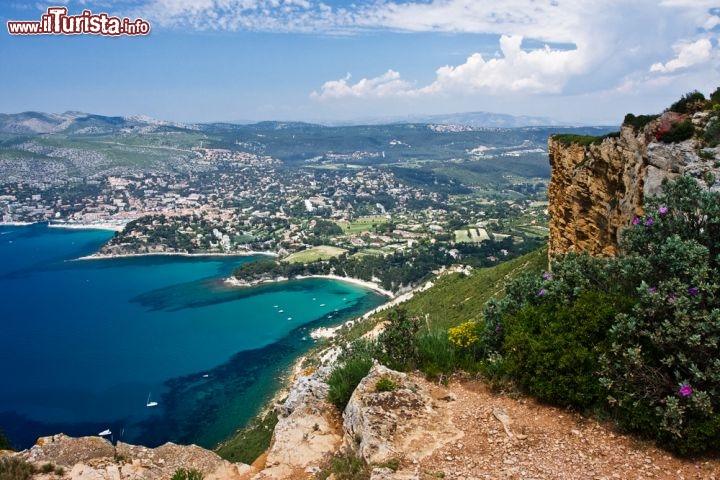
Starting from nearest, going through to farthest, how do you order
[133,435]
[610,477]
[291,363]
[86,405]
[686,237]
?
[610,477], [686,237], [133,435], [86,405], [291,363]

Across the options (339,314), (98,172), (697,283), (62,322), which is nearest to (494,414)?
(697,283)

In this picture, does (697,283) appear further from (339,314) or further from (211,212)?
(211,212)

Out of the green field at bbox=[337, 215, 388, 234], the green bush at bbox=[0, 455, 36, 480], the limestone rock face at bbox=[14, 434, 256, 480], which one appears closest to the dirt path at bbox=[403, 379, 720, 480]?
the limestone rock face at bbox=[14, 434, 256, 480]

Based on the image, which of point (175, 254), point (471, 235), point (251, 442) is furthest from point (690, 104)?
point (175, 254)

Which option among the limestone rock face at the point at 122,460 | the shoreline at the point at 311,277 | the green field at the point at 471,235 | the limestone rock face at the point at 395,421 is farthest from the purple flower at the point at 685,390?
the green field at the point at 471,235

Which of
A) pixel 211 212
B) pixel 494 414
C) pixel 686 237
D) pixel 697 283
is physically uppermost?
pixel 686 237

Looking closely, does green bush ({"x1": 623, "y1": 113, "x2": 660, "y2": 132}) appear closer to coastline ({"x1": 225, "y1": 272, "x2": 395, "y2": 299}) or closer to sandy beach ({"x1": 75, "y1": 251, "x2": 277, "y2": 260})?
coastline ({"x1": 225, "y1": 272, "x2": 395, "y2": 299})
